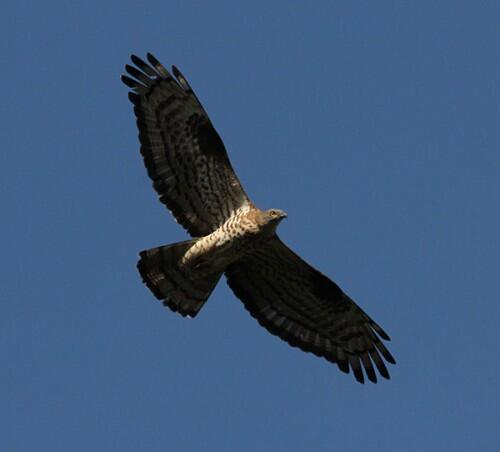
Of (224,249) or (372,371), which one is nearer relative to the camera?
(224,249)

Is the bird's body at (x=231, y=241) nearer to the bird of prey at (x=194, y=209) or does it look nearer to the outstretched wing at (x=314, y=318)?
the bird of prey at (x=194, y=209)

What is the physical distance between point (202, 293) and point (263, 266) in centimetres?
88

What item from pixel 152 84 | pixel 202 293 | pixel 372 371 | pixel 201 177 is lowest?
pixel 372 371

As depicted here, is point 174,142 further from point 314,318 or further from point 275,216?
point 314,318

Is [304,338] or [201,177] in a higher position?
[201,177]

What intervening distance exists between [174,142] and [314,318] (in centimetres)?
306

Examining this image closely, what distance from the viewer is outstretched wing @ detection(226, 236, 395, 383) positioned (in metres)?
17.3

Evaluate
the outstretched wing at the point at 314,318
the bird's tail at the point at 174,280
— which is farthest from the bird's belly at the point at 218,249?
the outstretched wing at the point at 314,318

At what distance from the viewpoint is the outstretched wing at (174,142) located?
16.6 meters

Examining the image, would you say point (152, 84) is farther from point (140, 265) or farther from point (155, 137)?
point (140, 265)

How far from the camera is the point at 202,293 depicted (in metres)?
16.8

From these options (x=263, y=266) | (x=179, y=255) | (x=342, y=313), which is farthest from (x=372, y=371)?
(x=179, y=255)

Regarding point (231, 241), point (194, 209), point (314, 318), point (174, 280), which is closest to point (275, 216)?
point (231, 241)

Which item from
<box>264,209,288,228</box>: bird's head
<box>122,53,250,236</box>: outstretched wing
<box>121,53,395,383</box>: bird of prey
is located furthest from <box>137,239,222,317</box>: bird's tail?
<box>264,209,288,228</box>: bird's head
